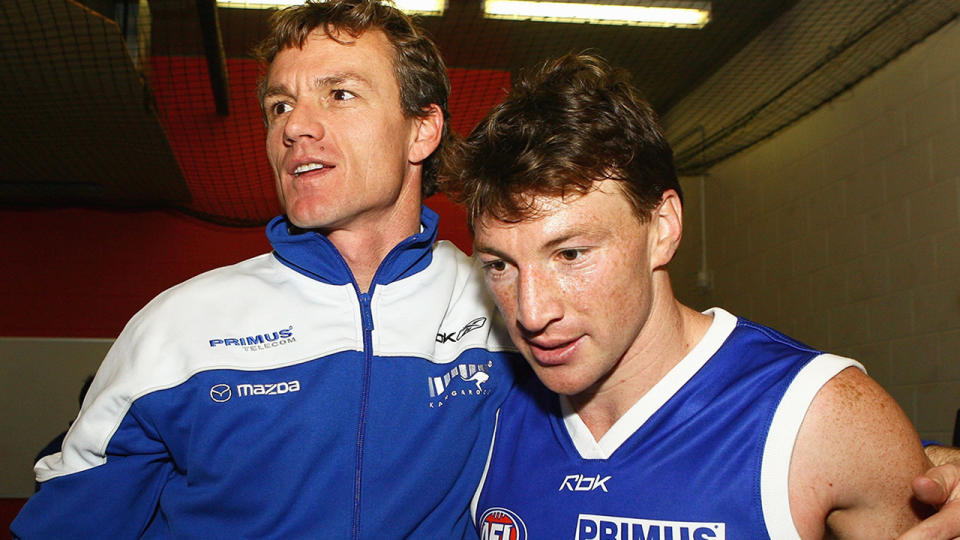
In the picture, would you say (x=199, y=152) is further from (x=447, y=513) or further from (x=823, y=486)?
(x=823, y=486)

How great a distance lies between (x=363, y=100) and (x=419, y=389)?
24.4 inches

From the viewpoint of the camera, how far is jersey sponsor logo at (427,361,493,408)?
5.09ft

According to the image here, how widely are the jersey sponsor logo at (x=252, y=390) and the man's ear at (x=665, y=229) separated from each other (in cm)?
71

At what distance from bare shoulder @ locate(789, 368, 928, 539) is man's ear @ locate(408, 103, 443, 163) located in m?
1.01

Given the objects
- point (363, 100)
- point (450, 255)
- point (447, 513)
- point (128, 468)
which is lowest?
point (447, 513)

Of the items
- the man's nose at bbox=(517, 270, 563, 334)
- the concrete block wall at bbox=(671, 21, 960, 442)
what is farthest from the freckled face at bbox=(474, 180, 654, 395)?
the concrete block wall at bbox=(671, 21, 960, 442)

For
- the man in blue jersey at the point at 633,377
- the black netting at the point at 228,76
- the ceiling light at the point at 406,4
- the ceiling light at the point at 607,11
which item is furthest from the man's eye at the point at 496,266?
the ceiling light at the point at 607,11

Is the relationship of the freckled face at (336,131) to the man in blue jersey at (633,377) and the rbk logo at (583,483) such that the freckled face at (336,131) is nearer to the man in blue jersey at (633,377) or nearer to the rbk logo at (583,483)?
the man in blue jersey at (633,377)

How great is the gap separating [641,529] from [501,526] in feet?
0.94

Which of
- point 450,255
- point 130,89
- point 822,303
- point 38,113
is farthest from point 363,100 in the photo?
point 822,303

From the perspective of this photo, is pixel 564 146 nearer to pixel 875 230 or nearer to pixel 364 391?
pixel 364 391

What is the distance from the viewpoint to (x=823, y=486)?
1.21 metres

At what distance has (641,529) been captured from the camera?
126 cm

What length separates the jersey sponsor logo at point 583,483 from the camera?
136 cm
